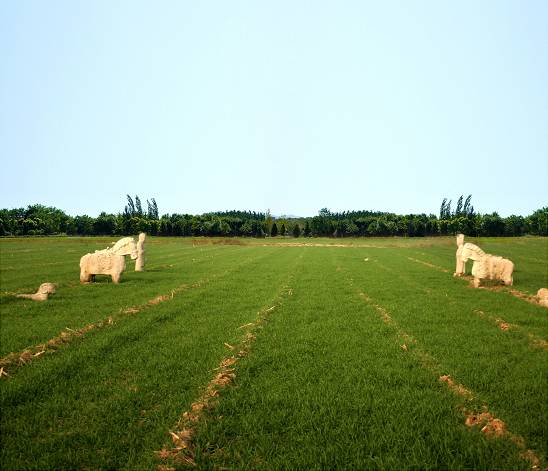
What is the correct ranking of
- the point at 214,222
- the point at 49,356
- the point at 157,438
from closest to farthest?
the point at 157,438
the point at 49,356
the point at 214,222

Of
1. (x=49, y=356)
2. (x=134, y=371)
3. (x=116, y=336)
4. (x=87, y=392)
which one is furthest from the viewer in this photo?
(x=116, y=336)

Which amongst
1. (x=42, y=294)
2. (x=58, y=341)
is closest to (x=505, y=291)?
(x=58, y=341)

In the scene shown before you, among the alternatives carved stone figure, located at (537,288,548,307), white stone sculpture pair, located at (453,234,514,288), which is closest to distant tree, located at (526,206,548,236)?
white stone sculpture pair, located at (453,234,514,288)

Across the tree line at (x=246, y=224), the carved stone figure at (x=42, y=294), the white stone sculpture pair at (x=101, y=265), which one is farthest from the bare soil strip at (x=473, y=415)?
the tree line at (x=246, y=224)

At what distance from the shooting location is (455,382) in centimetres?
744

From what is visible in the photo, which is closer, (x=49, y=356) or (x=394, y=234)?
(x=49, y=356)

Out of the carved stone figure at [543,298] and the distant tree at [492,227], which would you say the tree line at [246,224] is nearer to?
the distant tree at [492,227]

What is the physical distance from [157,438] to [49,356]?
5.07 m

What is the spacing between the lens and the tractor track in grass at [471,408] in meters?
5.21

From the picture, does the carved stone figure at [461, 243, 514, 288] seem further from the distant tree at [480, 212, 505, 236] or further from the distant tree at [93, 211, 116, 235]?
the distant tree at [93, 211, 116, 235]

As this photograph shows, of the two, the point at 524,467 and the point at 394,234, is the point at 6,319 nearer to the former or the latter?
the point at 524,467

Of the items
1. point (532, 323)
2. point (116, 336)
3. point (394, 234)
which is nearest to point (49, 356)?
point (116, 336)

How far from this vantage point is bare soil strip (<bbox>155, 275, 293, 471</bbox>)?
197 inches

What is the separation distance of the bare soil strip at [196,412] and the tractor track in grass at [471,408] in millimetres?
4152
